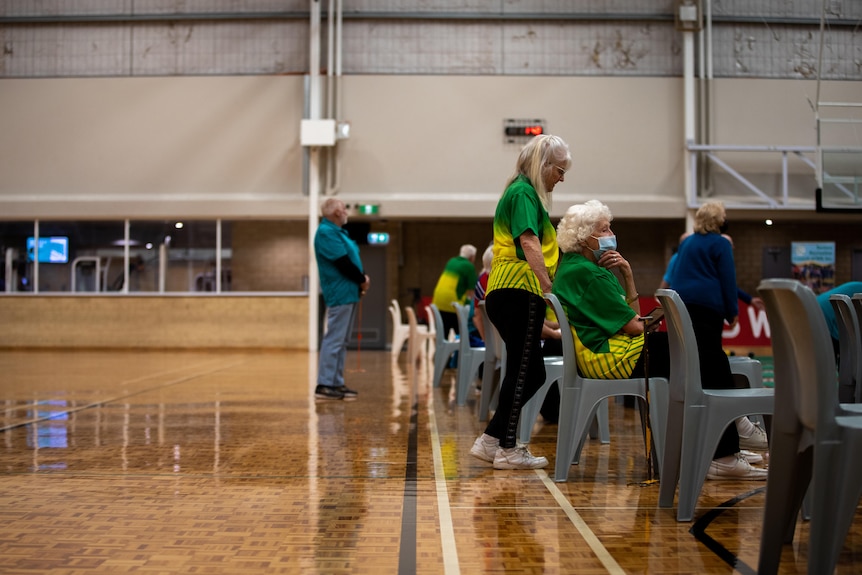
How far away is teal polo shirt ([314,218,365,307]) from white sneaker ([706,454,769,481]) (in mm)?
3408

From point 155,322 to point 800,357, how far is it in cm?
1414

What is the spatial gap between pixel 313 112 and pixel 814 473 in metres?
13.2

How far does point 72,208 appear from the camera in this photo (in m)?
14.8

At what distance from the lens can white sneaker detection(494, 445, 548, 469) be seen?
375 centimetres

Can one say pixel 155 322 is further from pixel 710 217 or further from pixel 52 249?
pixel 710 217

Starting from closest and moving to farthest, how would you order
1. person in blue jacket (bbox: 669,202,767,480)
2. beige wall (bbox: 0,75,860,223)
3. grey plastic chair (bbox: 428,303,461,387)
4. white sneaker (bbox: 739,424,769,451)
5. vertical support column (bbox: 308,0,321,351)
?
1. white sneaker (bbox: 739,424,769,451)
2. person in blue jacket (bbox: 669,202,767,480)
3. grey plastic chair (bbox: 428,303,461,387)
4. vertical support column (bbox: 308,0,321,351)
5. beige wall (bbox: 0,75,860,223)

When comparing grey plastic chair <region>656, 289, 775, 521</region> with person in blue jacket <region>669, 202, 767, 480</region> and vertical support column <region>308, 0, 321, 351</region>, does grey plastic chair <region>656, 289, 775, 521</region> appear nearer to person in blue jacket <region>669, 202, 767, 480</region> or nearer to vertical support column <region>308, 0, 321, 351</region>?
person in blue jacket <region>669, 202, 767, 480</region>

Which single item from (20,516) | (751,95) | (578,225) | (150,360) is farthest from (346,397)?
(751,95)

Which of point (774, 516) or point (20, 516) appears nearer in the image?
point (774, 516)

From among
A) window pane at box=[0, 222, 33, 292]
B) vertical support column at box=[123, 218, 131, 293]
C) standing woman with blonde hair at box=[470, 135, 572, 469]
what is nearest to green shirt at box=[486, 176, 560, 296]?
standing woman with blonde hair at box=[470, 135, 572, 469]

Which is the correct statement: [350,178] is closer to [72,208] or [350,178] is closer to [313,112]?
Answer: [313,112]

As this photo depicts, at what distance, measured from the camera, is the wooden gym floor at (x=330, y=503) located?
7.77 ft

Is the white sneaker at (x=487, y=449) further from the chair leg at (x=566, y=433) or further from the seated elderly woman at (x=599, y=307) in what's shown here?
the seated elderly woman at (x=599, y=307)

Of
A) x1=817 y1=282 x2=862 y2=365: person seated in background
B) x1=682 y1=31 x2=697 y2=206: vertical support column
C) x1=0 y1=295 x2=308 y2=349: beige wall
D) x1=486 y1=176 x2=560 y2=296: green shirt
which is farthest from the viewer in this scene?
x1=0 y1=295 x2=308 y2=349: beige wall
